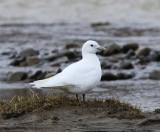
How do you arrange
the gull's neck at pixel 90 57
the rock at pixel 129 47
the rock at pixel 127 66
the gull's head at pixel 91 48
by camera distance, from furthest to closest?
the rock at pixel 129 47 → the rock at pixel 127 66 → the gull's head at pixel 91 48 → the gull's neck at pixel 90 57

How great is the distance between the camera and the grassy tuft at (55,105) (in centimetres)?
790

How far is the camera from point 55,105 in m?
8.24

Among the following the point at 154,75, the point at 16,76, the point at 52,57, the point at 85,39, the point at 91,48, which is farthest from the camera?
the point at 85,39

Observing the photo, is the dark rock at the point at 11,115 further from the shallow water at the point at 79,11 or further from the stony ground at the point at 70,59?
the shallow water at the point at 79,11

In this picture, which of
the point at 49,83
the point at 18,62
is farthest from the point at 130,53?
the point at 49,83

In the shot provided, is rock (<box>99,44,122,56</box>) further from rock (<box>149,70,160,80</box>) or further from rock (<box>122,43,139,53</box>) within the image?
rock (<box>149,70,160,80</box>)

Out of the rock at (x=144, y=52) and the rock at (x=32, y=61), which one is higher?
the rock at (x=144, y=52)

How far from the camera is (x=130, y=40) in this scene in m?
21.7

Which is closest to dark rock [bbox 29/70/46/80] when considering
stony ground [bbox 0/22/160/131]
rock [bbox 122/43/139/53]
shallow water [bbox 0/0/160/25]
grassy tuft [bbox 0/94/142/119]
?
stony ground [bbox 0/22/160/131]

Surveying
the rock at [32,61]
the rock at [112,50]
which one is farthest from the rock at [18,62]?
the rock at [112,50]

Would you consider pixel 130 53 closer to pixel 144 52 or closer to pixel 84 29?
pixel 144 52

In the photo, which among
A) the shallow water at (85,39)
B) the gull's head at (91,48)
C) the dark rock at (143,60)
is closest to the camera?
the gull's head at (91,48)

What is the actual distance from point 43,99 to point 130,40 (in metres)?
13.5

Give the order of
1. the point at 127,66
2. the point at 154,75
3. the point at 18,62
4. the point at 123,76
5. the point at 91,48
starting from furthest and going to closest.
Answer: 1. the point at 18,62
2. the point at 127,66
3. the point at 123,76
4. the point at 154,75
5. the point at 91,48
